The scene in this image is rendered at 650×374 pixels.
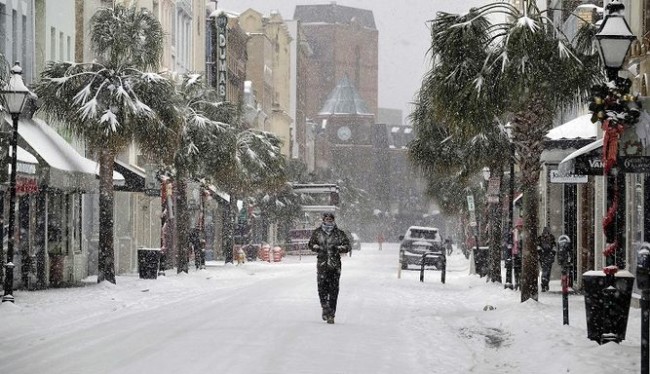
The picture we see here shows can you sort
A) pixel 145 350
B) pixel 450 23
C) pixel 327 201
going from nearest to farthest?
pixel 145 350, pixel 450 23, pixel 327 201

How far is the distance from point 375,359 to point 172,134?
18613mm

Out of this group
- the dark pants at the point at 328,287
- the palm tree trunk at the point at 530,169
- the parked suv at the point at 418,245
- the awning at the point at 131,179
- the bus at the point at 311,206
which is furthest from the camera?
the bus at the point at 311,206

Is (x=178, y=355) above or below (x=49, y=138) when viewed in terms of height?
below

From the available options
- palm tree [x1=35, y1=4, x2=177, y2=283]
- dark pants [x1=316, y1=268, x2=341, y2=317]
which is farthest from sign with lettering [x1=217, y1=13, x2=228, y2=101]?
dark pants [x1=316, y1=268, x2=341, y2=317]

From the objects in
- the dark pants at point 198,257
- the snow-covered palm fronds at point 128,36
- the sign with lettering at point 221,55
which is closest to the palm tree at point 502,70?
the snow-covered palm fronds at point 128,36

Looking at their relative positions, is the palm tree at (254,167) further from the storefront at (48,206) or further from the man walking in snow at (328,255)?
the man walking in snow at (328,255)

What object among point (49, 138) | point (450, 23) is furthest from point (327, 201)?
point (450, 23)

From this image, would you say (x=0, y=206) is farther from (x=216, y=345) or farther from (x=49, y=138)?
(x=216, y=345)

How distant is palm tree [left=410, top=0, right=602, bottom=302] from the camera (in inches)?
902

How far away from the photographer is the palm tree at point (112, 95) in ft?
103

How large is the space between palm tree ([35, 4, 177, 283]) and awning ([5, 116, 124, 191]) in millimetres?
791

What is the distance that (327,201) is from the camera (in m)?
97.4

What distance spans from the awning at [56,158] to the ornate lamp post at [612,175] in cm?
1789

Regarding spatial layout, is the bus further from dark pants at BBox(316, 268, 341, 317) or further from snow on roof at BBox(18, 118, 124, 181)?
dark pants at BBox(316, 268, 341, 317)
